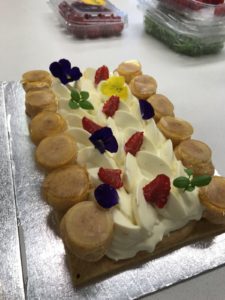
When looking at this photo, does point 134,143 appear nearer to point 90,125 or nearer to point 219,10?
point 90,125

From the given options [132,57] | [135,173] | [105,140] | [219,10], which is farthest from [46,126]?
[219,10]

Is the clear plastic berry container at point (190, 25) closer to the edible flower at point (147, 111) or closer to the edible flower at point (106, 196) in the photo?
the edible flower at point (147, 111)

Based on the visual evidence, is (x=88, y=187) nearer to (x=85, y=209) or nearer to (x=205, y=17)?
(x=85, y=209)

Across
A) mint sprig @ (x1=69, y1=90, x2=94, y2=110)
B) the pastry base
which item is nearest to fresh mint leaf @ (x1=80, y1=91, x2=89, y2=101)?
mint sprig @ (x1=69, y1=90, x2=94, y2=110)

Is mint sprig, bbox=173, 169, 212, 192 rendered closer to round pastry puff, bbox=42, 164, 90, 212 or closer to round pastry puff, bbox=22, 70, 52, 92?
round pastry puff, bbox=42, 164, 90, 212

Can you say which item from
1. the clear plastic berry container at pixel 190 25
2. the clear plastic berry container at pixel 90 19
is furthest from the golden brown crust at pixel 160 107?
the clear plastic berry container at pixel 90 19

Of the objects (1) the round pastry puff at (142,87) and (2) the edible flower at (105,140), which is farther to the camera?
(1) the round pastry puff at (142,87)

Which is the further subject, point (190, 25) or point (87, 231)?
point (190, 25)
